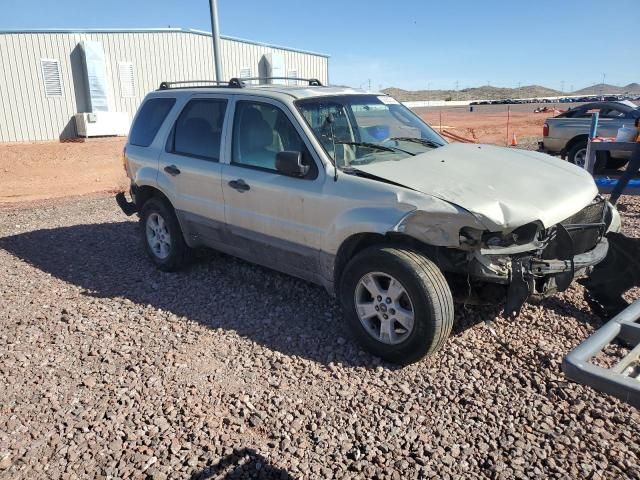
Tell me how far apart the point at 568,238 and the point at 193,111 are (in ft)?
12.1

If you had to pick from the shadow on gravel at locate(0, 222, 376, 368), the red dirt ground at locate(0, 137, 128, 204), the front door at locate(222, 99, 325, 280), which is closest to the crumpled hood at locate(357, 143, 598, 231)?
the front door at locate(222, 99, 325, 280)

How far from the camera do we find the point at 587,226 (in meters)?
4.00

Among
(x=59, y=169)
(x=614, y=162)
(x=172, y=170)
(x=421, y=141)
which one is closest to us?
(x=421, y=141)

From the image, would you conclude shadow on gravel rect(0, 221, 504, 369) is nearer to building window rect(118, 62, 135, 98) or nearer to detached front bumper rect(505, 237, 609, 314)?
detached front bumper rect(505, 237, 609, 314)

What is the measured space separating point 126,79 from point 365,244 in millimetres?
20943

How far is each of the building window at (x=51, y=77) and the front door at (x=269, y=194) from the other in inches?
749

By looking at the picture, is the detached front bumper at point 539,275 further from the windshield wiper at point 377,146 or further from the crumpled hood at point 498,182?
the windshield wiper at point 377,146

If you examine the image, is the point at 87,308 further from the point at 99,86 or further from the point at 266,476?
the point at 99,86

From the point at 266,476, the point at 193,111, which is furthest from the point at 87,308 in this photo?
the point at 266,476

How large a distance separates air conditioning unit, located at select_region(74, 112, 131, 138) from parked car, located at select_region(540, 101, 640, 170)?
16.3 metres

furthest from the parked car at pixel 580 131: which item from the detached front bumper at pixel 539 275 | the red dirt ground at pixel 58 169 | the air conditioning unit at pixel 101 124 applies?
the air conditioning unit at pixel 101 124

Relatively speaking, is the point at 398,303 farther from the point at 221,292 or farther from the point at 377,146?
the point at 221,292

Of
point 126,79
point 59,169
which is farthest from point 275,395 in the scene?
point 126,79

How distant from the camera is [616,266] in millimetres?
4504
